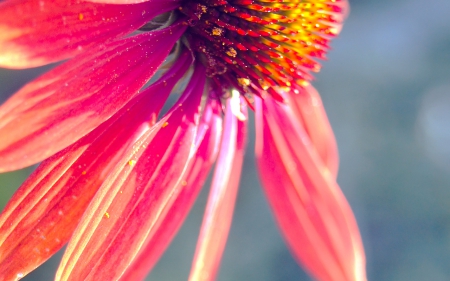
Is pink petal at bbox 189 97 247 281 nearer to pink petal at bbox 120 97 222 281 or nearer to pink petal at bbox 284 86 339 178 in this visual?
pink petal at bbox 120 97 222 281

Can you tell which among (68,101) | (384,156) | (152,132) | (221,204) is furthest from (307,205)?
(384,156)

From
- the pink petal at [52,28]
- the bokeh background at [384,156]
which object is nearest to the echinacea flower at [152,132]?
the pink petal at [52,28]

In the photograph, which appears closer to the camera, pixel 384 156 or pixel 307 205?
pixel 307 205

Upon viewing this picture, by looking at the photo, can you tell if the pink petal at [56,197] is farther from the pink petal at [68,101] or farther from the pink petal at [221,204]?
the pink petal at [221,204]

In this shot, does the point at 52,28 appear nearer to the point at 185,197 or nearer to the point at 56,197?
the point at 56,197

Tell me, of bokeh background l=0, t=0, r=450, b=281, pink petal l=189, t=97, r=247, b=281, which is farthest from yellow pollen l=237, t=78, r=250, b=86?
bokeh background l=0, t=0, r=450, b=281

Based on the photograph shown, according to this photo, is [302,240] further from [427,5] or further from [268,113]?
[427,5]
